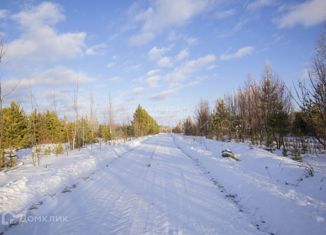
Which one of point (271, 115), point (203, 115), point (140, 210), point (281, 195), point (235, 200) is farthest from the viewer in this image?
point (203, 115)

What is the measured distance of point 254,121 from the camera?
26469mm

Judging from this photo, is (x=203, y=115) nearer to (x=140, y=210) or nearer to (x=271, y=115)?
(x=271, y=115)

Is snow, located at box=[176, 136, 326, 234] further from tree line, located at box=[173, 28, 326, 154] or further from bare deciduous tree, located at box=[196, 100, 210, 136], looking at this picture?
bare deciduous tree, located at box=[196, 100, 210, 136]

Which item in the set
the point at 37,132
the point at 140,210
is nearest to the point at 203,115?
the point at 37,132

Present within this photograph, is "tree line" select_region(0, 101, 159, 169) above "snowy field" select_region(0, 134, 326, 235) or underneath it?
above

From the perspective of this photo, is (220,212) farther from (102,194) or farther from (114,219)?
(102,194)

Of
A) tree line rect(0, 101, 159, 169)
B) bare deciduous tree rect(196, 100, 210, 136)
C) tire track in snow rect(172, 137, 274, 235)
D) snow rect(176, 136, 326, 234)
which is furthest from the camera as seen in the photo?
bare deciduous tree rect(196, 100, 210, 136)

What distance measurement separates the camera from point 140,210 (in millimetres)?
5781

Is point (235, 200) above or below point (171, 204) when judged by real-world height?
below

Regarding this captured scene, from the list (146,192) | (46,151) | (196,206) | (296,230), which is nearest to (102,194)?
(146,192)

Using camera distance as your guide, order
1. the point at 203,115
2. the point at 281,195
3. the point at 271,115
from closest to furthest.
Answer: the point at 281,195, the point at 271,115, the point at 203,115

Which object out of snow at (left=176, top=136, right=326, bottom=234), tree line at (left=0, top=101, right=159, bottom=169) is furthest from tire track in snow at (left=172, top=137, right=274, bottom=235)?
tree line at (left=0, top=101, right=159, bottom=169)

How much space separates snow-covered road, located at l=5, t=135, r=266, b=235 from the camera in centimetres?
482

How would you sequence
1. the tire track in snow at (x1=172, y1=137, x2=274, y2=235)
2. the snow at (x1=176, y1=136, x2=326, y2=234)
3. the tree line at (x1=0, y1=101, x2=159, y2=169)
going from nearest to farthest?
1. the snow at (x1=176, y1=136, x2=326, y2=234)
2. the tire track in snow at (x1=172, y1=137, x2=274, y2=235)
3. the tree line at (x1=0, y1=101, x2=159, y2=169)
